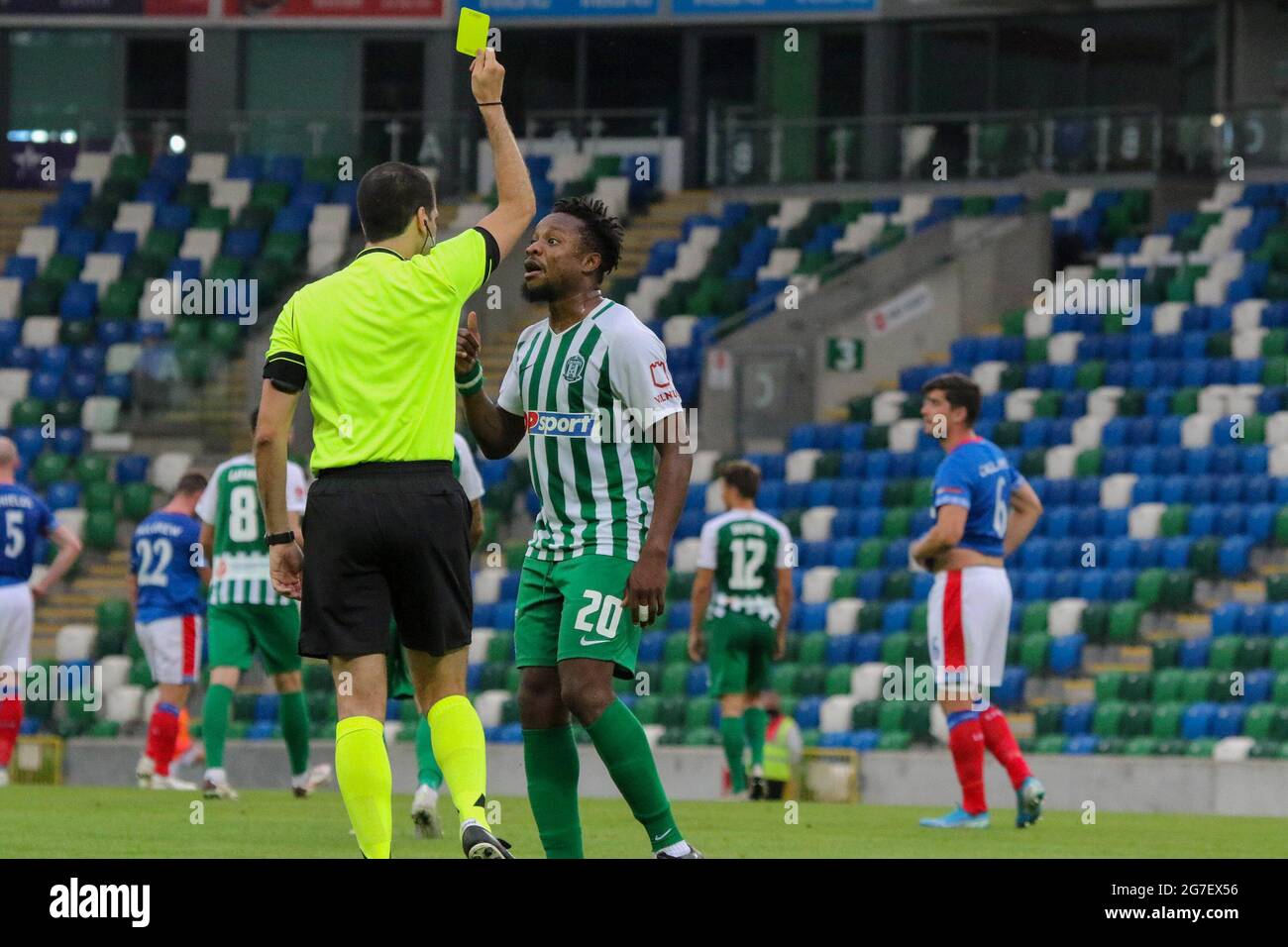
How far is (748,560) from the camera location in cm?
1448

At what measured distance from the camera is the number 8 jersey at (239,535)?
12609 mm

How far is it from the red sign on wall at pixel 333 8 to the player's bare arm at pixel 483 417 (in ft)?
76.1

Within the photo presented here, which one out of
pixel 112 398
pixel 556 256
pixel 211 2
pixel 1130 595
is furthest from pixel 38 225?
pixel 556 256

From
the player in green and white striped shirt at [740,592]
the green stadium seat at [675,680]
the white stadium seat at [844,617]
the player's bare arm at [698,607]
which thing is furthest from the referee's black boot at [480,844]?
the white stadium seat at [844,617]

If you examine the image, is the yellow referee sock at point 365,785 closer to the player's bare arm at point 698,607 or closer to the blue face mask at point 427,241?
the blue face mask at point 427,241

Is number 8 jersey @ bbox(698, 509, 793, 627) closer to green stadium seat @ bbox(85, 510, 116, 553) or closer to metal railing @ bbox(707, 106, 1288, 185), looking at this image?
green stadium seat @ bbox(85, 510, 116, 553)

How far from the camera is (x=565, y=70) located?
98.8 feet

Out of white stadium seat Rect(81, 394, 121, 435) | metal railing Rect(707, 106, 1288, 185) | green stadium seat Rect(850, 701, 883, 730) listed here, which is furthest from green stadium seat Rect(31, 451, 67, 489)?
green stadium seat Rect(850, 701, 883, 730)

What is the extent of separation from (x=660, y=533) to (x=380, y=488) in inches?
32.8

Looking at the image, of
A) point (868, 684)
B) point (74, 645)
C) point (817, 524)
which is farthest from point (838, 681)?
point (74, 645)

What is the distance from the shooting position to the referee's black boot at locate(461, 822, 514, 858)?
6.61 metres

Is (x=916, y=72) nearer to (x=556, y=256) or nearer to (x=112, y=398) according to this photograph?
(x=112, y=398)

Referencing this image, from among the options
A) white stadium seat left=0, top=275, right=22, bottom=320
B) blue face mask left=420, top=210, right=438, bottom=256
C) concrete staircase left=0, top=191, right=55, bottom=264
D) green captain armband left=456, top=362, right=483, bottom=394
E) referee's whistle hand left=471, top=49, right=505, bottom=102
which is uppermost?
concrete staircase left=0, top=191, right=55, bottom=264

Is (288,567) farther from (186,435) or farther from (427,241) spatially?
(186,435)
